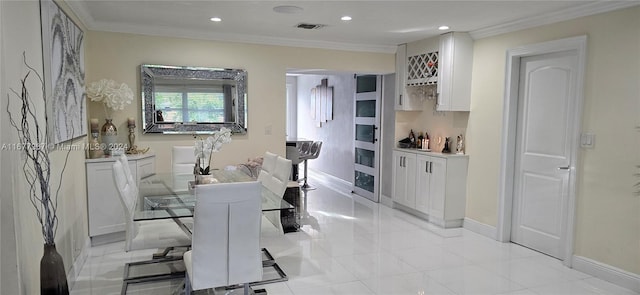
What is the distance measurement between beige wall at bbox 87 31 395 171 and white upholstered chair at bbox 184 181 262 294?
109 inches

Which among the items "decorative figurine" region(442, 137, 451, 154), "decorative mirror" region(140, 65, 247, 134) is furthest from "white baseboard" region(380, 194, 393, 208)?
"decorative mirror" region(140, 65, 247, 134)

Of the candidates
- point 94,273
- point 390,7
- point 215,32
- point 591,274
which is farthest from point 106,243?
point 591,274

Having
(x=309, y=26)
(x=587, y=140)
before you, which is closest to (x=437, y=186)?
(x=587, y=140)

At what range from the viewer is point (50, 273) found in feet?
7.37

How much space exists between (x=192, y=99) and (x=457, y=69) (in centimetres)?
316

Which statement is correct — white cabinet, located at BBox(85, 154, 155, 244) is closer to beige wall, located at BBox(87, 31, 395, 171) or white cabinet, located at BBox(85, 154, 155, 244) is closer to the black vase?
beige wall, located at BBox(87, 31, 395, 171)

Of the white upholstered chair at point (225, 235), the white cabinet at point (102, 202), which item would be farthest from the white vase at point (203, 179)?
the white cabinet at point (102, 202)

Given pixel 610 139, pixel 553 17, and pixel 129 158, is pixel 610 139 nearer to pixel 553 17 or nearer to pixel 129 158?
pixel 553 17

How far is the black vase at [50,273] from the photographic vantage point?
2234 millimetres

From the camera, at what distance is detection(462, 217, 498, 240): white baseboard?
4641mm

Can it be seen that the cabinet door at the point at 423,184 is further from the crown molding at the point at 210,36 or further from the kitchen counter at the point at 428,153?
the crown molding at the point at 210,36

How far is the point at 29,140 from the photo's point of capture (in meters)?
2.29

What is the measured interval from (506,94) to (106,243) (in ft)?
14.5

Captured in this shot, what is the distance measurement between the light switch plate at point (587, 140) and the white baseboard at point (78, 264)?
4.39 meters
